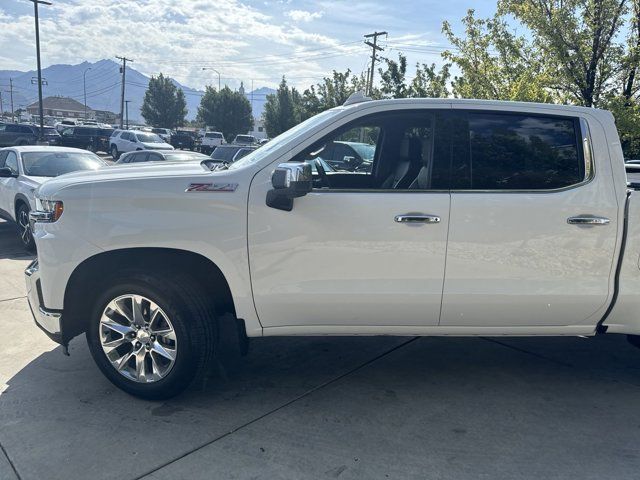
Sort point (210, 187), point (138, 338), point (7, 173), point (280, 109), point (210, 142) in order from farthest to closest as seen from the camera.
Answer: point (280, 109)
point (210, 142)
point (7, 173)
point (138, 338)
point (210, 187)

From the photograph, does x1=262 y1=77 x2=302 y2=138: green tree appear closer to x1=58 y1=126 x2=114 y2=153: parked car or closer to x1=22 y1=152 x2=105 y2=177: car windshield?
x1=58 y1=126 x2=114 y2=153: parked car

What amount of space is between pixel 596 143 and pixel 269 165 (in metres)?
2.10

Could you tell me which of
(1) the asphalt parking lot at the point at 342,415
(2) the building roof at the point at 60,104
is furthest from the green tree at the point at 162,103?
(2) the building roof at the point at 60,104

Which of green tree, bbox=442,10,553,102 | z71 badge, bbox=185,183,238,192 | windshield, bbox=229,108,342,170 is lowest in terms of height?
z71 badge, bbox=185,183,238,192

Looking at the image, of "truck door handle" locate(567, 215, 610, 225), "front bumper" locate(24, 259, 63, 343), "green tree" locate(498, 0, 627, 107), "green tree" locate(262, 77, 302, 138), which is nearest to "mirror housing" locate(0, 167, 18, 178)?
"front bumper" locate(24, 259, 63, 343)

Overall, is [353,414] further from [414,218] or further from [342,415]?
[414,218]

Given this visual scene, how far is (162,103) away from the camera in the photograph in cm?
5688

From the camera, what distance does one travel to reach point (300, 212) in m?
3.11

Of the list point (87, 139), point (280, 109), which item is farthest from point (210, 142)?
point (87, 139)

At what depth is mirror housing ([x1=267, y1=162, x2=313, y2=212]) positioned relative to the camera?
9.29ft

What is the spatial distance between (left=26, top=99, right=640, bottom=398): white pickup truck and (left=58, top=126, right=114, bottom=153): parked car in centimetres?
3239

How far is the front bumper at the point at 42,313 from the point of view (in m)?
3.29

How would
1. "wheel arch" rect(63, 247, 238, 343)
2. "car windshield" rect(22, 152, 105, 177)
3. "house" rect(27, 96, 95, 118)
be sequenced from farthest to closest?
"house" rect(27, 96, 95, 118), "car windshield" rect(22, 152, 105, 177), "wheel arch" rect(63, 247, 238, 343)

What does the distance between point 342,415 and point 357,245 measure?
1.12 m
